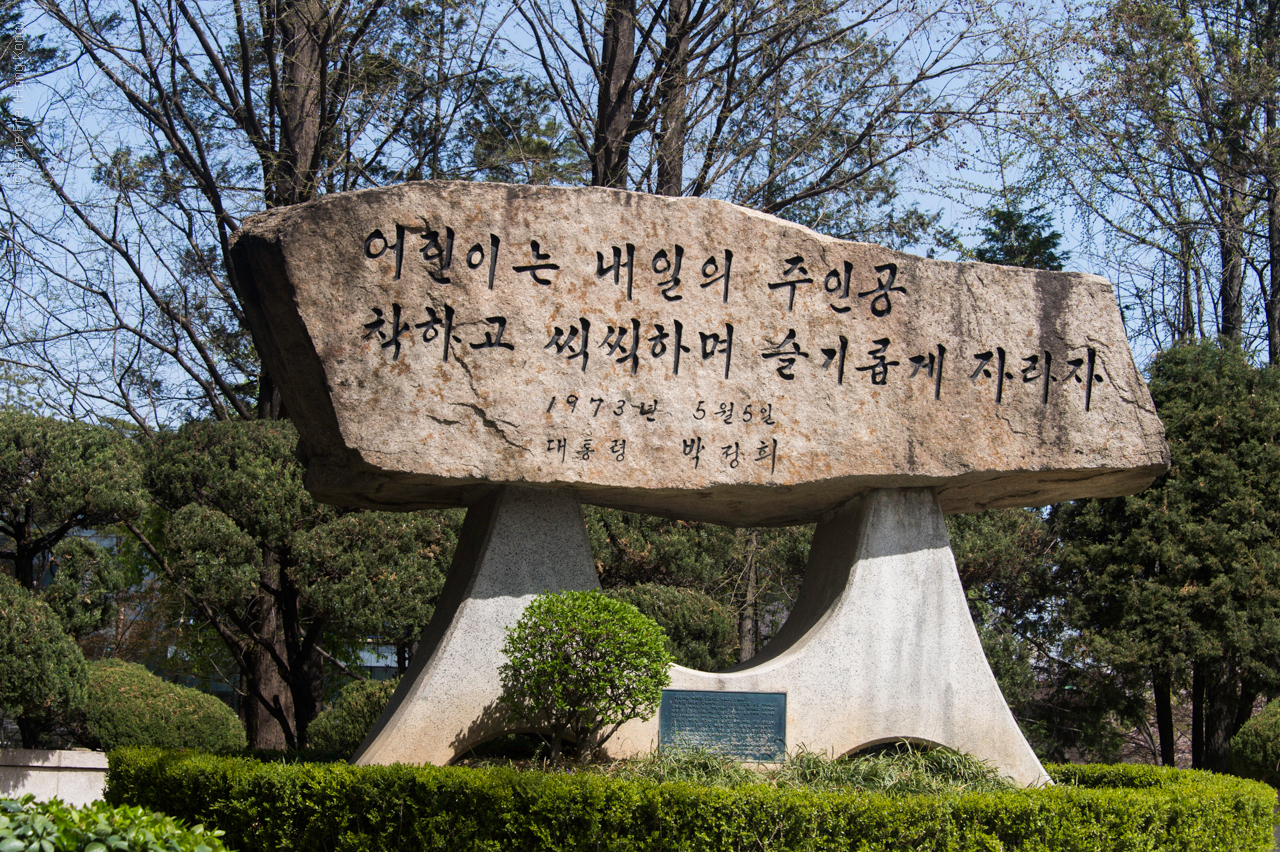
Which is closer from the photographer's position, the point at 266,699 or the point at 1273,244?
the point at 266,699

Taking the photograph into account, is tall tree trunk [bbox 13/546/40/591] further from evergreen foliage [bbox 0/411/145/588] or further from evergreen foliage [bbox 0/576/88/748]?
evergreen foliage [bbox 0/576/88/748]

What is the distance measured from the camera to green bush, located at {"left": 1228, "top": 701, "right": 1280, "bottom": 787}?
10789mm

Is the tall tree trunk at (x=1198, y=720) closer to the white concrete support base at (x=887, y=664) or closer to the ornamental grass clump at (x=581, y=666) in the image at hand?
the white concrete support base at (x=887, y=664)

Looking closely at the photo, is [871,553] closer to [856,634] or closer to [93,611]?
[856,634]

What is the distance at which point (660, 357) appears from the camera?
6621mm

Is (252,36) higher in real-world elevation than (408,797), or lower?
higher

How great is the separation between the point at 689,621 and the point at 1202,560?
6018 mm

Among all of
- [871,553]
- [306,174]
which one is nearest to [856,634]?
[871,553]

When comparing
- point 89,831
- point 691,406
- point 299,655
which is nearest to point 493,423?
point 691,406

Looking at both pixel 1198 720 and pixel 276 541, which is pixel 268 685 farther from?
pixel 1198 720

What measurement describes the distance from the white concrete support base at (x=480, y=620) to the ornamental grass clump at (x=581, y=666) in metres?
0.27

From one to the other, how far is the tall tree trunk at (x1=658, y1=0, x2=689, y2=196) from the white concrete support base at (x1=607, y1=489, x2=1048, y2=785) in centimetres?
702

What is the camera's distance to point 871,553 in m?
7.05

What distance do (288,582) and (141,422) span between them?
3.74 meters
